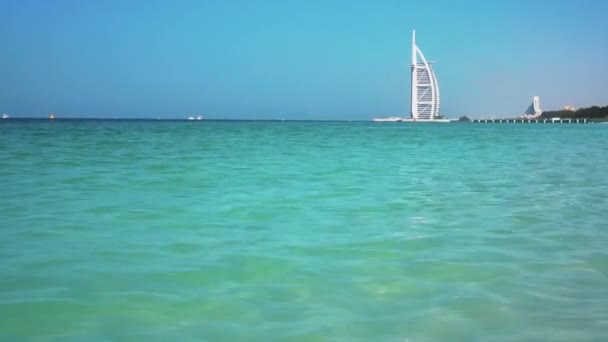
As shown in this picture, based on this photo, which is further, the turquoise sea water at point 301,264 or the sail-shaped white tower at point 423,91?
the sail-shaped white tower at point 423,91

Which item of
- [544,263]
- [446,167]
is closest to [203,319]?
[544,263]

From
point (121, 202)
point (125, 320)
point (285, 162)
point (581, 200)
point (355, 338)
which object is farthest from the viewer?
point (285, 162)

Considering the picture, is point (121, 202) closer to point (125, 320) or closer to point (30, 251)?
point (30, 251)

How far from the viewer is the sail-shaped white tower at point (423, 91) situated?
13262 cm

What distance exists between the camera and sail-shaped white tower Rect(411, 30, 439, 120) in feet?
435

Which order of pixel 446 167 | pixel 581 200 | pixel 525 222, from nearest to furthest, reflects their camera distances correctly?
pixel 525 222
pixel 581 200
pixel 446 167

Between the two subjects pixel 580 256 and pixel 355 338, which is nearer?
pixel 355 338

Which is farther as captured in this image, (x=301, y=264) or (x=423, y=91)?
(x=423, y=91)

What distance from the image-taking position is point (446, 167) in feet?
44.6

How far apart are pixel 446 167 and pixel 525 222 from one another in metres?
7.58

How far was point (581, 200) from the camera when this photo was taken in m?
7.80

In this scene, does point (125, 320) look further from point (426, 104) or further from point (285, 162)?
point (426, 104)

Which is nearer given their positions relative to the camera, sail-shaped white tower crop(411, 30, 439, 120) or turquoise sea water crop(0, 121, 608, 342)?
turquoise sea water crop(0, 121, 608, 342)

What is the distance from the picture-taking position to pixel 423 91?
445 feet
